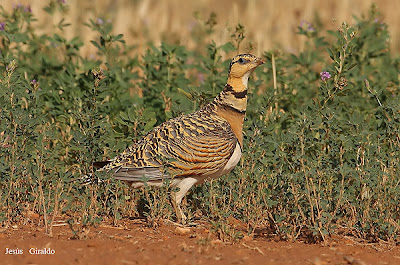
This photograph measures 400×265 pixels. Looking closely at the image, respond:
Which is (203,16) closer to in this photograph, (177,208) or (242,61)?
(242,61)

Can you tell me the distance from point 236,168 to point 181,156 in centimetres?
72

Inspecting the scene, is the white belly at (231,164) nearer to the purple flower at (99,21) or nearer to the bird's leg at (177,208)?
the bird's leg at (177,208)

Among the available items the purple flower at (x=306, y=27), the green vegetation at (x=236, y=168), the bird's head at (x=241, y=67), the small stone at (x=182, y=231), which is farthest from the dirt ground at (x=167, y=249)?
the purple flower at (x=306, y=27)

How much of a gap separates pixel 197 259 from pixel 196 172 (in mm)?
1650

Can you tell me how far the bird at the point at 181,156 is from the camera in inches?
255

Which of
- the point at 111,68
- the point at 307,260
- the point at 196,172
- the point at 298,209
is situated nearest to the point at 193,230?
the point at 196,172

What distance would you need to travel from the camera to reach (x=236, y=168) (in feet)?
22.7

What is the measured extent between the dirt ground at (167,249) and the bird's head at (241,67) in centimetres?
174

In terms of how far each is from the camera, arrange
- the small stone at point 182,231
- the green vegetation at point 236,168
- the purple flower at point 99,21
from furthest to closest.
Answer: the purple flower at point 99,21 < the small stone at point 182,231 < the green vegetation at point 236,168

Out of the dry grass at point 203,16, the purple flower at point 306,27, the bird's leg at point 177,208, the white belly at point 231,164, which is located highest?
the dry grass at point 203,16

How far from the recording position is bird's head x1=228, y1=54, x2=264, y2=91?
7086mm

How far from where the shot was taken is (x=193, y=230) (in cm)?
627

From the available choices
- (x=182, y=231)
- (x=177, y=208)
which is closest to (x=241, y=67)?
(x=177, y=208)

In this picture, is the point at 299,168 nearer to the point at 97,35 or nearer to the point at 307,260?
the point at 307,260
